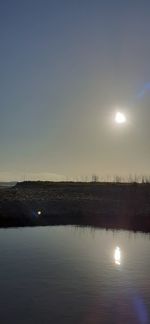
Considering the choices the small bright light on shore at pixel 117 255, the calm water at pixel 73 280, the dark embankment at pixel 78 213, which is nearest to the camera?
the calm water at pixel 73 280

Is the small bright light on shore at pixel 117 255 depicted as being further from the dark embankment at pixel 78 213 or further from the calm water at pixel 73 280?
the dark embankment at pixel 78 213

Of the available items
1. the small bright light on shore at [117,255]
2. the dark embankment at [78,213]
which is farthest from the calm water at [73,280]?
the dark embankment at [78,213]

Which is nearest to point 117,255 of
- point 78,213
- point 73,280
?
point 73,280

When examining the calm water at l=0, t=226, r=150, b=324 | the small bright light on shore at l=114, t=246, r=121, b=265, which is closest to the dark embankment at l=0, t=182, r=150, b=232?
the calm water at l=0, t=226, r=150, b=324

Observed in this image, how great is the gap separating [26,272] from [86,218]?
1981 cm

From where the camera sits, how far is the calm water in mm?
12014

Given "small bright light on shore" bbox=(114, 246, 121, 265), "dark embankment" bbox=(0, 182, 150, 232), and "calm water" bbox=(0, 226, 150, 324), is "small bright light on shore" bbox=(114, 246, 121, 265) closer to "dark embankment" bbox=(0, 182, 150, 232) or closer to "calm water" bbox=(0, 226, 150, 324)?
"calm water" bbox=(0, 226, 150, 324)

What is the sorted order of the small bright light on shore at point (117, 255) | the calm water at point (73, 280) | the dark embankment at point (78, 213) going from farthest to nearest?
1. the dark embankment at point (78, 213)
2. the small bright light on shore at point (117, 255)
3. the calm water at point (73, 280)

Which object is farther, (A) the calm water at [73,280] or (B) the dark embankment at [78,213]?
(B) the dark embankment at [78,213]

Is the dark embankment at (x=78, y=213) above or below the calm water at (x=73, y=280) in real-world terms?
above

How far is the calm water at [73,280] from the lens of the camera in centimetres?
1201

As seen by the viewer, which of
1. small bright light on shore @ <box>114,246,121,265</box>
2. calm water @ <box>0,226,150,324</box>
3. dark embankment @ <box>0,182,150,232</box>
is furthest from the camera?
dark embankment @ <box>0,182,150,232</box>

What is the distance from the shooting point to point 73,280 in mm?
15781

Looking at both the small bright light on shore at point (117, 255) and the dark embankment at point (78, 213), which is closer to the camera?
Answer: the small bright light on shore at point (117, 255)
